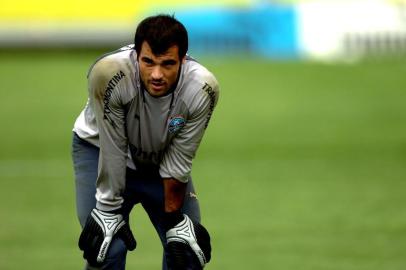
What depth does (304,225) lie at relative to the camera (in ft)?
36.9

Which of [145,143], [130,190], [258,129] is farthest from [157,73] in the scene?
[258,129]

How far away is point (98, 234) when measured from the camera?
703cm

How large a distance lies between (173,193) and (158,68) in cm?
94

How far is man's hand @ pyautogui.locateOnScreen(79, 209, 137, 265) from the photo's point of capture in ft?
23.1

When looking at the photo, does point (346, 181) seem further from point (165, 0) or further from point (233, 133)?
point (165, 0)

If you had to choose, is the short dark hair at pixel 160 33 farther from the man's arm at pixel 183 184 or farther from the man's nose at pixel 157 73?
the man's arm at pixel 183 184

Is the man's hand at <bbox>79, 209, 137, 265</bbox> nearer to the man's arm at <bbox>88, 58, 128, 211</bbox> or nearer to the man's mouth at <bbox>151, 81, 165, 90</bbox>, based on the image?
the man's arm at <bbox>88, 58, 128, 211</bbox>

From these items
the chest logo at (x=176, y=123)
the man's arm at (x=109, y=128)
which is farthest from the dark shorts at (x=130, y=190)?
the chest logo at (x=176, y=123)

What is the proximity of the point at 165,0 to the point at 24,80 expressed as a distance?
16.0ft

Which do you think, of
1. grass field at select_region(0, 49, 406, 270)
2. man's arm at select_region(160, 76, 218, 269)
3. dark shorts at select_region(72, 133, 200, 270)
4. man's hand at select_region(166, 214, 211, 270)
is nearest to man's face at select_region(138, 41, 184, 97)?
man's arm at select_region(160, 76, 218, 269)

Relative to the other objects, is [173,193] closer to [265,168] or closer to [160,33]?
[160,33]

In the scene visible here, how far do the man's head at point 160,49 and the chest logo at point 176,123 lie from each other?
0.27 m

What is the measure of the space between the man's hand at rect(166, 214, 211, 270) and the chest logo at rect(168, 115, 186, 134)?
0.62m

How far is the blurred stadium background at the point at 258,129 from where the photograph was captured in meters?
10.6
